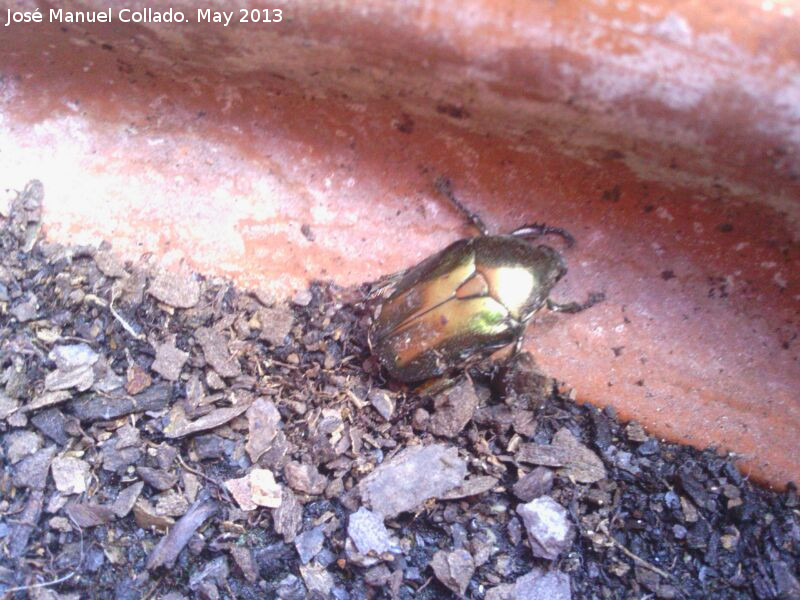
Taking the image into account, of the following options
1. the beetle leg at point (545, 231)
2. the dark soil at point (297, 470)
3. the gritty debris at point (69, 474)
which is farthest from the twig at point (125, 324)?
the beetle leg at point (545, 231)

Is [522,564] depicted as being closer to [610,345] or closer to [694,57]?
[610,345]

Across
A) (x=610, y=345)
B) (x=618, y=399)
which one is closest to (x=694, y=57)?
(x=610, y=345)

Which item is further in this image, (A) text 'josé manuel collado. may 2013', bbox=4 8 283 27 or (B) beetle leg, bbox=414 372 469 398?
(B) beetle leg, bbox=414 372 469 398

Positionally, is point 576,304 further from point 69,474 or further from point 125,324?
point 69,474

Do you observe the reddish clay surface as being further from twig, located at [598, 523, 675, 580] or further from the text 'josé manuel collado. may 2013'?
twig, located at [598, 523, 675, 580]

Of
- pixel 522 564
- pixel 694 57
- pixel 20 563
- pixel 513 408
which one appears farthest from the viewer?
pixel 513 408

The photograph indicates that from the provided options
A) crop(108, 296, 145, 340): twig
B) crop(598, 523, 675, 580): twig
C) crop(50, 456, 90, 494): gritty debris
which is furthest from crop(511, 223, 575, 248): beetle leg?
crop(50, 456, 90, 494): gritty debris

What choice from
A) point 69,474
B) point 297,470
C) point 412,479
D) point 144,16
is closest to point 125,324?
point 69,474
